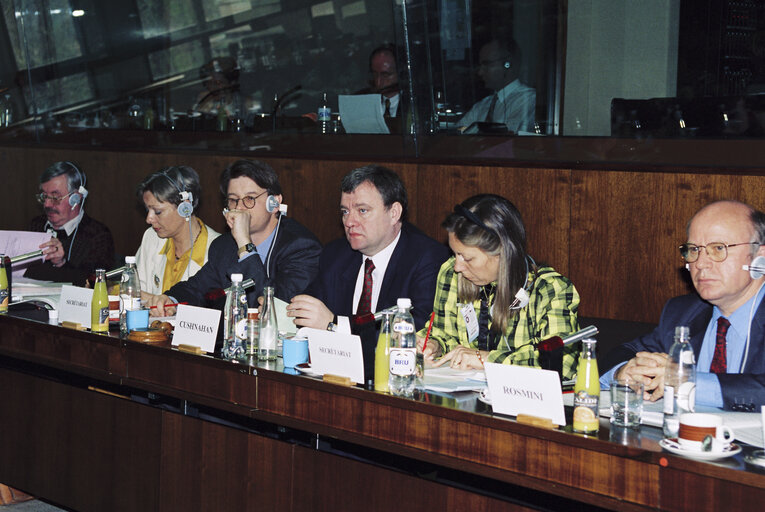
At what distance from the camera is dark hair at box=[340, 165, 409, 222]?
315cm

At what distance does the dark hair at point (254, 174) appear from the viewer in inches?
140

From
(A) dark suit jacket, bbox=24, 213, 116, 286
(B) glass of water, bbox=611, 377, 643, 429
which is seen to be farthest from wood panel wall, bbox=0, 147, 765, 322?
(B) glass of water, bbox=611, 377, 643, 429

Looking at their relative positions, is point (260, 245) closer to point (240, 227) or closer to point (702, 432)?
point (240, 227)

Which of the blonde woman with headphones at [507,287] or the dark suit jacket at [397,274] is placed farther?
the dark suit jacket at [397,274]

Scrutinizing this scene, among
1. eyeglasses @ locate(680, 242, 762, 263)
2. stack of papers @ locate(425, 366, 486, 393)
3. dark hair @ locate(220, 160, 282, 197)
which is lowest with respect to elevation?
stack of papers @ locate(425, 366, 486, 393)

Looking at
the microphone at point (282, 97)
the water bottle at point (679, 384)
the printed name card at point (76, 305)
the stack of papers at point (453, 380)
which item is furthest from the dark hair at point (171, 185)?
the water bottle at point (679, 384)

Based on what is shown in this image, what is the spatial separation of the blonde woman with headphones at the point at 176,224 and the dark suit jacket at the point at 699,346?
198 centimetres

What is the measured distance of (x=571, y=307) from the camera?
2596mm

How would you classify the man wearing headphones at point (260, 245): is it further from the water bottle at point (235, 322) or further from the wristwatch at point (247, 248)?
the water bottle at point (235, 322)

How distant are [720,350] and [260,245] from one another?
1921 millimetres

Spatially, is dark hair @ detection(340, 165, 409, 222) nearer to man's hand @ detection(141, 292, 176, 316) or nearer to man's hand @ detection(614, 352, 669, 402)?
man's hand @ detection(141, 292, 176, 316)

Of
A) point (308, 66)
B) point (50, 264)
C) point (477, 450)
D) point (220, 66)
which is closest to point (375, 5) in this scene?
point (308, 66)

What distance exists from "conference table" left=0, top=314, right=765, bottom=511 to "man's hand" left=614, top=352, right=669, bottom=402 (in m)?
0.29

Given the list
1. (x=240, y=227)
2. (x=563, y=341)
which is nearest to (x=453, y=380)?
(x=563, y=341)
